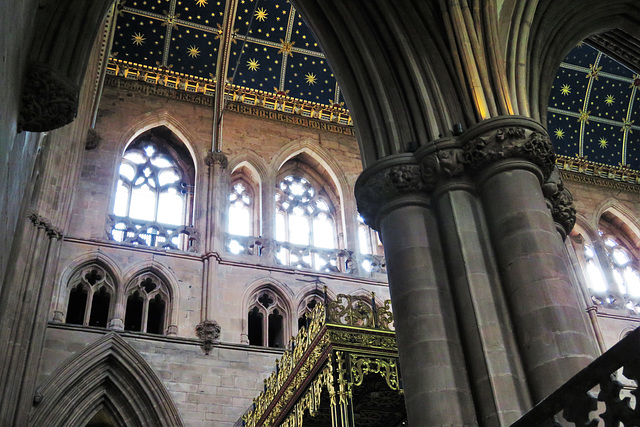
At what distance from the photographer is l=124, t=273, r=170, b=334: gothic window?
13.6 m

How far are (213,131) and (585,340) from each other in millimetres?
11812

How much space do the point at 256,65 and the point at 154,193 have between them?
3.88 metres

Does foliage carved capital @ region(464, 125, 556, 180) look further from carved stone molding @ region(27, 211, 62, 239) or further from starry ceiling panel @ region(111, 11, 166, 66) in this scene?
starry ceiling panel @ region(111, 11, 166, 66)

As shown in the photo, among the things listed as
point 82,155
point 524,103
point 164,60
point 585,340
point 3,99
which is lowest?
point 585,340

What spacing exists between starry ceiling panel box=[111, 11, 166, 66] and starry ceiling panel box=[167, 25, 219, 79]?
0.32 metres

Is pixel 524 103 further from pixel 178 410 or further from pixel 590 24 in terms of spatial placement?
pixel 178 410

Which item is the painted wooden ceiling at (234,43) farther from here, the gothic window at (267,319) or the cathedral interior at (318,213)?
the gothic window at (267,319)

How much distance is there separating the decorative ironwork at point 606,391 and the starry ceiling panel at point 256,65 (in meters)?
13.9

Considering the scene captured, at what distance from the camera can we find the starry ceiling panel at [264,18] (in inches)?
656

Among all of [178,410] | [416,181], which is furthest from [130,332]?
[416,181]

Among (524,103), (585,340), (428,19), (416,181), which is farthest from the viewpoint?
(428,19)

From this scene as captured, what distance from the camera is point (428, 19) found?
26.0 feet

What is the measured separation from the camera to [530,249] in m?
5.98

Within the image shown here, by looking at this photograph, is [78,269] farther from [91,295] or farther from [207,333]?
[207,333]
